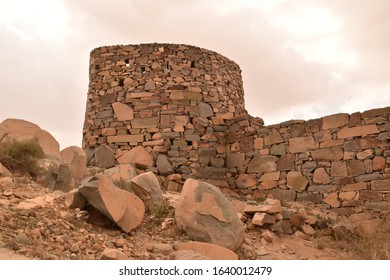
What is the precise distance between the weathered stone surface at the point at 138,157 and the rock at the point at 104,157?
19cm

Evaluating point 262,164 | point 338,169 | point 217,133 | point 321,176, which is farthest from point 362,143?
point 217,133

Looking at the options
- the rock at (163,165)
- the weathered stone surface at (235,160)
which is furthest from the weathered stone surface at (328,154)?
the rock at (163,165)

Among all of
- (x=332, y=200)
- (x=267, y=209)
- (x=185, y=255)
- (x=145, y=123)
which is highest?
(x=145, y=123)

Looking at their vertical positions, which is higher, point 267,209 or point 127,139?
point 127,139

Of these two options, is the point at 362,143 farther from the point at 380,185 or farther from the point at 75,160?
the point at 75,160

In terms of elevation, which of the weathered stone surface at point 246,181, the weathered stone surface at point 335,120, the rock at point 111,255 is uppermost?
the weathered stone surface at point 335,120

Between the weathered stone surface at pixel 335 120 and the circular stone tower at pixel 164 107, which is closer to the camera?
the weathered stone surface at pixel 335 120

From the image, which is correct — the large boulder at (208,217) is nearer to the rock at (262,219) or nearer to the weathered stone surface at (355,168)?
the rock at (262,219)

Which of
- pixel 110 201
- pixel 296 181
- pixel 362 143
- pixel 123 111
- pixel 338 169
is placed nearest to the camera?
pixel 110 201

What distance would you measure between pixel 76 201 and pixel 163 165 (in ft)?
13.1

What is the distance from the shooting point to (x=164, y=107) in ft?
31.0

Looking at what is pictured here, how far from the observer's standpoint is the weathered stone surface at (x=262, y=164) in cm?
870

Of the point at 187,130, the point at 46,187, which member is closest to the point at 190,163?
the point at 187,130

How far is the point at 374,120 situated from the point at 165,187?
4.31m
